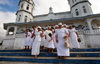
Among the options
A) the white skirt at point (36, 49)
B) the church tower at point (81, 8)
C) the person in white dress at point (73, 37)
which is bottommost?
the white skirt at point (36, 49)

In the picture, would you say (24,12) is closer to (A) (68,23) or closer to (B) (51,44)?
(A) (68,23)

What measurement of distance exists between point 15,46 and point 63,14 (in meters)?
17.1

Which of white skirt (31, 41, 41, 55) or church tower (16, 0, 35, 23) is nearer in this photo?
white skirt (31, 41, 41, 55)

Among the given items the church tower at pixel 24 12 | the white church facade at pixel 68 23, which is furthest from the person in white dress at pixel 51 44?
the church tower at pixel 24 12

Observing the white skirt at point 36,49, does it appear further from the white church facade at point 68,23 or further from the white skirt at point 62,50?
the white church facade at point 68,23

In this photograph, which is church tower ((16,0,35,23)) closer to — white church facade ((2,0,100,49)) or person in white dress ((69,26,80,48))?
white church facade ((2,0,100,49))

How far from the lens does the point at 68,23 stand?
14789 mm

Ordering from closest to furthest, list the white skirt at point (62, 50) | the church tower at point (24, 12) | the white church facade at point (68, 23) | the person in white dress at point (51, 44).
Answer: the white skirt at point (62, 50) < the person in white dress at point (51, 44) < the white church facade at point (68, 23) < the church tower at point (24, 12)

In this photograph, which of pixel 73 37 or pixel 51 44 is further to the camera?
pixel 73 37

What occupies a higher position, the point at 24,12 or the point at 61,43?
the point at 24,12

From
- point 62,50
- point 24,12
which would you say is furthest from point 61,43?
point 24,12

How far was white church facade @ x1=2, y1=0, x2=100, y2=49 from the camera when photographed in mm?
11531

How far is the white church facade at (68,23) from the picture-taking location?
454 inches

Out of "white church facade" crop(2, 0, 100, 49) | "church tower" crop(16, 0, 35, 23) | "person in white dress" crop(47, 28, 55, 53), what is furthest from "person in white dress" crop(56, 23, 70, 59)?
"church tower" crop(16, 0, 35, 23)
